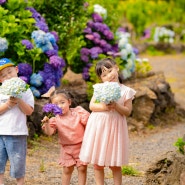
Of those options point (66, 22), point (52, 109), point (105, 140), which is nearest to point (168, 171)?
point (105, 140)

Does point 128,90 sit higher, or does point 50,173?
point 128,90

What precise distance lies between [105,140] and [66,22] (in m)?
4.45

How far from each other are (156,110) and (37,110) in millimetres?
2349

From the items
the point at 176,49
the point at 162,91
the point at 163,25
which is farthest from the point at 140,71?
the point at 163,25

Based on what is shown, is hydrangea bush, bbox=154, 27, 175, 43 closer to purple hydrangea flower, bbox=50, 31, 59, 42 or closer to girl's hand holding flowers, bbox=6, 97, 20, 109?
purple hydrangea flower, bbox=50, 31, 59, 42

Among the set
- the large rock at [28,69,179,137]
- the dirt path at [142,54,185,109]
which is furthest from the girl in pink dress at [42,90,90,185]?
the dirt path at [142,54,185,109]

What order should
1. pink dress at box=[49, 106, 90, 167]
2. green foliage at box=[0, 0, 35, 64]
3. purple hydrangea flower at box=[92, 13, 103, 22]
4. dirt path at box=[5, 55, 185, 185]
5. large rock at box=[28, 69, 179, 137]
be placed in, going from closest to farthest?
1. pink dress at box=[49, 106, 90, 167]
2. dirt path at box=[5, 55, 185, 185]
3. green foliage at box=[0, 0, 35, 64]
4. large rock at box=[28, 69, 179, 137]
5. purple hydrangea flower at box=[92, 13, 103, 22]

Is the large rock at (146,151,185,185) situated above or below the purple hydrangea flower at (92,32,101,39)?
below

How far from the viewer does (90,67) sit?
931 cm

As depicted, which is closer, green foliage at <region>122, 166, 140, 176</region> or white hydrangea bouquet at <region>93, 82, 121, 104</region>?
white hydrangea bouquet at <region>93, 82, 121, 104</region>

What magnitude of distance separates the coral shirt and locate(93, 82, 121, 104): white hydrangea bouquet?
40 cm

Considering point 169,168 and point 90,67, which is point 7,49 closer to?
point 90,67

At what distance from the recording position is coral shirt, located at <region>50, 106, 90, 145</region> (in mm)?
5238

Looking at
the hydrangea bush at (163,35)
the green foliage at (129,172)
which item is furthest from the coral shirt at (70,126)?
the hydrangea bush at (163,35)
